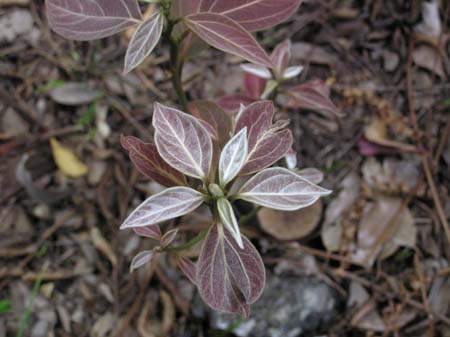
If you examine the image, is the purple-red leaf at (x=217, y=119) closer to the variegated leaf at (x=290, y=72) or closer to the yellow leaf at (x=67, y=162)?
the variegated leaf at (x=290, y=72)

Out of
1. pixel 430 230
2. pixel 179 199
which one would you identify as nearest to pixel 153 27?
pixel 179 199

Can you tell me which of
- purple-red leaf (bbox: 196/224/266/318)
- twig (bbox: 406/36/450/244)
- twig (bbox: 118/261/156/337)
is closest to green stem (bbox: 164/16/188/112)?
purple-red leaf (bbox: 196/224/266/318)

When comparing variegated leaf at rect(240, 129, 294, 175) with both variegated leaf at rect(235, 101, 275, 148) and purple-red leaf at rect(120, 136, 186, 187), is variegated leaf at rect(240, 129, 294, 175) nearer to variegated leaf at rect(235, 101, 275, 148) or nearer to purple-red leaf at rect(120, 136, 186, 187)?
variegated leaf at rect(235, 101, 275, 148)

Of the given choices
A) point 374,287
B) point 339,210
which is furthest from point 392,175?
point 374,287

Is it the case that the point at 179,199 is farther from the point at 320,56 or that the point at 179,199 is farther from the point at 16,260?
the point at 320,56

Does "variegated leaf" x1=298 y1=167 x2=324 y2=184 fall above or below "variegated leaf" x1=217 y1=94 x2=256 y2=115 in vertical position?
below

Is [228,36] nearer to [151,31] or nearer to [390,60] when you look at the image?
[151,31]

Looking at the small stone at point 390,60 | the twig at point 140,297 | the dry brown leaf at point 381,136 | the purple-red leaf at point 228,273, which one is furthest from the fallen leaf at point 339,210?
the purple-red leaf at point 228,273

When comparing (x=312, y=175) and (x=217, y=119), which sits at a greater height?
(x=217, y=119)
